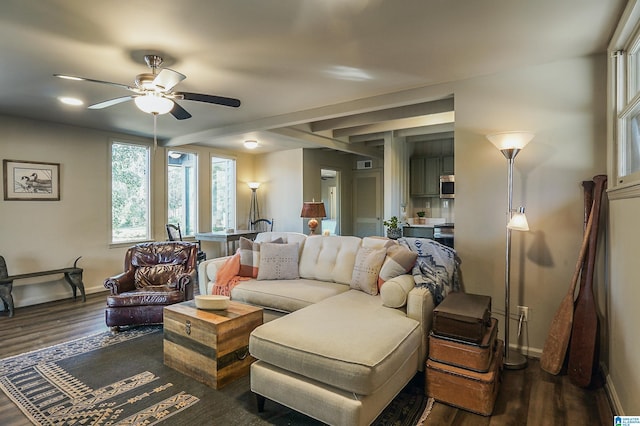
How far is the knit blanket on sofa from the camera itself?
2725mm

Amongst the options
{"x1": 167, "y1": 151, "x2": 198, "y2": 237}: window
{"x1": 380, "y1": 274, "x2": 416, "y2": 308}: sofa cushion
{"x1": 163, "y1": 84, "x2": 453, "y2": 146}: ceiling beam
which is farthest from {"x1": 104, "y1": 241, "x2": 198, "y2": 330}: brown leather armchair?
{"x1": 167, "y1": 151, "x2": 198, "y2": 237}: window

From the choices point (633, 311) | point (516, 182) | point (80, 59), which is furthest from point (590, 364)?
point (80, 59)

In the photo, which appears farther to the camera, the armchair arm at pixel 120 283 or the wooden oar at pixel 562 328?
the armchair arm at pixel 120 283

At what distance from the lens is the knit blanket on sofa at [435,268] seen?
2.72 meters

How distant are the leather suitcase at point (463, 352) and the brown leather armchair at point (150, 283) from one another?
2.60m

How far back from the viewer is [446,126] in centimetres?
575

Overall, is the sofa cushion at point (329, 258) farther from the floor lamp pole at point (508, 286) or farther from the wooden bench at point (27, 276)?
the wooden bench at point (27, 276)

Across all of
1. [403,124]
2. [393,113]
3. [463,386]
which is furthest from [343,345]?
[403,124]

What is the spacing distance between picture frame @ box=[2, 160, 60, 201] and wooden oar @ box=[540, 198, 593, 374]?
20.0 feet

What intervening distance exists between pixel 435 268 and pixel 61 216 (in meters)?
5.14

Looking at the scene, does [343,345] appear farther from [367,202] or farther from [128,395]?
[367,202]

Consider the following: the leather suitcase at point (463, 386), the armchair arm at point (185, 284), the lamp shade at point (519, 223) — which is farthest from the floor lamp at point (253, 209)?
the leather suitcase at point (463, 386)

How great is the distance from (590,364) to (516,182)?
1.48m

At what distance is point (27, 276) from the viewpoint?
4.38 m
